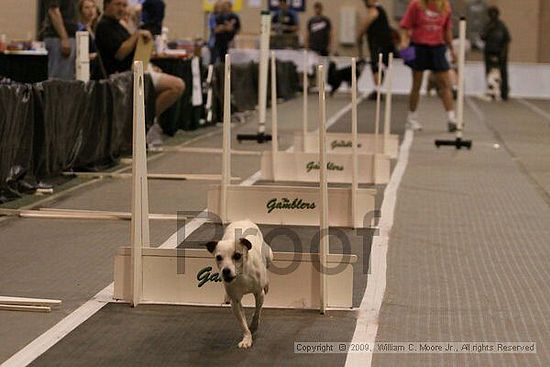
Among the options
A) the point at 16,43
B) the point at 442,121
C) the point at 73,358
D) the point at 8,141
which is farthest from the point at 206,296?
the point at 442,121

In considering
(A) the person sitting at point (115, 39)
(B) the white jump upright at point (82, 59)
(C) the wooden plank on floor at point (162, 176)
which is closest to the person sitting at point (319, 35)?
(A) the person sitting at point (115, 39)

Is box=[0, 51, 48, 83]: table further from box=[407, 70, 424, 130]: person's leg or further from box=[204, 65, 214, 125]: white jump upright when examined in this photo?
box=[407, 70, 424, 130]: person's leg

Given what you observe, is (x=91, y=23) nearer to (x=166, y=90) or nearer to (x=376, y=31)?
(x=166, y=90)

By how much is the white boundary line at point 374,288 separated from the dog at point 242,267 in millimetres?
442

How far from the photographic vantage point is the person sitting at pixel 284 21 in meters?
29.5

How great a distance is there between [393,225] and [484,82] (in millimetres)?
21972

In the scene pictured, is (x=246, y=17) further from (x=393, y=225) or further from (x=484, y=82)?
(x=393, y=225)

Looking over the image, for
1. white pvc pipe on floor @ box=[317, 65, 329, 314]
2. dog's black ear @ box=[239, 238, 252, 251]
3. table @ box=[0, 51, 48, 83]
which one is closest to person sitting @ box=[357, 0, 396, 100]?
table @ box=[0, 51, 48, 83]

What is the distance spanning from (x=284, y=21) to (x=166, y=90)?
15.9 m

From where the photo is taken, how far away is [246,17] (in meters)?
34.8

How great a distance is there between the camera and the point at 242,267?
5293 millimetres

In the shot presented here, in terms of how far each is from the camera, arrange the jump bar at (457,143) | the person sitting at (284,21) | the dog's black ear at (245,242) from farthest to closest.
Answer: the person sitting at (284,21) → the jump bar at (457,143) → the dog's black ear at (245,242)

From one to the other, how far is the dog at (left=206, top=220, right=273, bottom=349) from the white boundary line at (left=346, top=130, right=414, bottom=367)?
0.44 metres

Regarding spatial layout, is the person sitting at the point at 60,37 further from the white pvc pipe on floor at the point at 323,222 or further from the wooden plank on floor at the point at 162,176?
the white pvc pipe on floor at the point at 323,222
